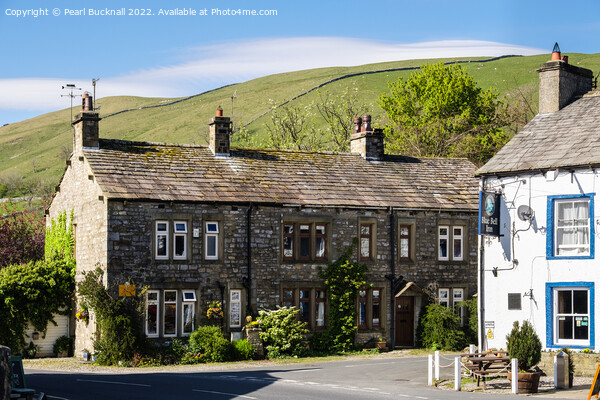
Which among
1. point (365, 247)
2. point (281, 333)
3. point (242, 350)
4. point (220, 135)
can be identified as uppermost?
point (220, 135)

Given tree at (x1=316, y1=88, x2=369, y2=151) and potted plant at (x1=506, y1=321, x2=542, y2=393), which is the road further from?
tree at (x1=316, y1=88, x2=369, y2=151)

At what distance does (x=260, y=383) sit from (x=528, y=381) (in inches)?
269

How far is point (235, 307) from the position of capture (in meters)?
33.5

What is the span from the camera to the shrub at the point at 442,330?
35.9m

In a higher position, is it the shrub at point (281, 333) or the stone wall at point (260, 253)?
the stone wall at point (260, 253)

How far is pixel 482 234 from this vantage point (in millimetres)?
27141

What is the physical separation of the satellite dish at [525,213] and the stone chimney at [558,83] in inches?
176

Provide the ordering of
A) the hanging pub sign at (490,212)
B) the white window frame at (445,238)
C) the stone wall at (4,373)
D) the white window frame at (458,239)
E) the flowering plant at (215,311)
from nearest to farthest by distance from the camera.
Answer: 1. the stone wall at (4,373)
2. the hanging pub sign at (490,212)
3. the flowering plant at (215,311)
4. the white window frame at (445,238)
5. the white window frame at (458,239)

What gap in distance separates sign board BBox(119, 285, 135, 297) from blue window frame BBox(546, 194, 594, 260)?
1434 cm

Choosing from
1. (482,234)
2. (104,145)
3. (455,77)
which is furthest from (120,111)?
(482,234)

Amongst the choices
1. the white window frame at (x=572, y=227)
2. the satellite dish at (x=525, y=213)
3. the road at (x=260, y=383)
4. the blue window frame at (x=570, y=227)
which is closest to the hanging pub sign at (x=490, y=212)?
the satellite dish at (x=525, y=213)

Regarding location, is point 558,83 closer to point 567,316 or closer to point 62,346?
point 567,316

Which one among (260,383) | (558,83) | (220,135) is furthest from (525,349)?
(220,135)

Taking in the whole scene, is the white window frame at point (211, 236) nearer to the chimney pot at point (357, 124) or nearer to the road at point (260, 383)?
the road at point (260, 383)
